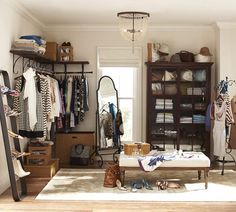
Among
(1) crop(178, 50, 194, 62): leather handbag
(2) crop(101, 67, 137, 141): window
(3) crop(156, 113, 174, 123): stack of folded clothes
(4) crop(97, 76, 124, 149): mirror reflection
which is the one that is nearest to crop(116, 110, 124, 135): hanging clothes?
(4) crop(97, 76, 124, 149): mirror reflection

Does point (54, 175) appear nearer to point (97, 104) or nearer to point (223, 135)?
point (97, 104)

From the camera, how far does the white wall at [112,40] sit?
24.2 feet

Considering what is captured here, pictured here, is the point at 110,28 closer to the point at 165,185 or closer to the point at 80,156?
the point at 80,156

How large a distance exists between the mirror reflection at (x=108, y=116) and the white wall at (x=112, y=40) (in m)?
0.22

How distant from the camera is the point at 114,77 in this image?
24.5ft

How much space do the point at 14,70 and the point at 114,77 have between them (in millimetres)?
2345

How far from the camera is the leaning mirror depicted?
23.4 ft

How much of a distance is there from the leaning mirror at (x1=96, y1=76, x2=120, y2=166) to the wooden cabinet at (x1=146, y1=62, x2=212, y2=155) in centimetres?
63

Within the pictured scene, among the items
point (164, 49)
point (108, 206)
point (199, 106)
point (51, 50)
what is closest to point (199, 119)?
point (199, 106)

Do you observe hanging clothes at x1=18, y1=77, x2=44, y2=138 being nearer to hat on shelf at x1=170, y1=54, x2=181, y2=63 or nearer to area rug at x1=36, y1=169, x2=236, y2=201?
area rug at x1=36, y1=169, x2=236, y2=201

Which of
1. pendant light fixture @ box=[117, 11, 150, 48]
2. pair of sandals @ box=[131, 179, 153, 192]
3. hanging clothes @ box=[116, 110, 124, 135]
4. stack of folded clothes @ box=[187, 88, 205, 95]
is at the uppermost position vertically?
pendant light fixture @ box=[117, 11, 150, 48]

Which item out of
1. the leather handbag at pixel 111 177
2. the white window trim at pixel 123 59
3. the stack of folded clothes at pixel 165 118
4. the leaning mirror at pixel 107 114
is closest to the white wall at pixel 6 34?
the leather handbag at pixel 111 177

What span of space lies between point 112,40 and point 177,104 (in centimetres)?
172

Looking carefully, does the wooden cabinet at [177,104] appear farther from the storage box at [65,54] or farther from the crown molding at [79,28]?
the storage box at [65,54]
